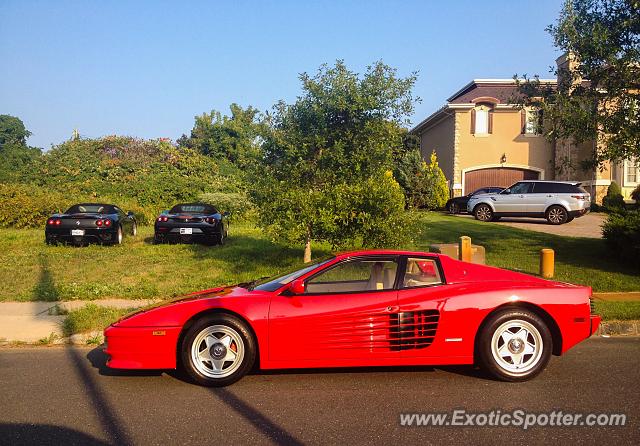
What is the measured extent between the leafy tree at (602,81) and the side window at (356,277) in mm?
6951

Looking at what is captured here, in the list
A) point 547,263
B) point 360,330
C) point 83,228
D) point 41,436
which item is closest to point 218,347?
point 360,330

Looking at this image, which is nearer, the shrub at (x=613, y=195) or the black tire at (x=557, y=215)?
the black tire at (x=557, y=215)

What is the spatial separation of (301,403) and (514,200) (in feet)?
62.1

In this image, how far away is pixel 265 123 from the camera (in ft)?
37.2

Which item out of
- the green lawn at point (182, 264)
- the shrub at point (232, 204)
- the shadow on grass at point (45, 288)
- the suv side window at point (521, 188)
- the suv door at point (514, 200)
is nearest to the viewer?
the shadow on grass at point (45, 288)

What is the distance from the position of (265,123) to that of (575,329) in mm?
7500

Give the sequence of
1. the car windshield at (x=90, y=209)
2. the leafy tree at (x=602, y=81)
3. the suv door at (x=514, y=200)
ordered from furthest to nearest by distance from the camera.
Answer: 1. the suv door at (x=514, y=200)
2. the car windshield at (x=90, y=209)
3. the leafy tree at (x=602, y=81)

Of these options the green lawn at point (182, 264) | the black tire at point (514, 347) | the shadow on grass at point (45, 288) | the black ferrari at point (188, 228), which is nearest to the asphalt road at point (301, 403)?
the black tire at point (514, 347)

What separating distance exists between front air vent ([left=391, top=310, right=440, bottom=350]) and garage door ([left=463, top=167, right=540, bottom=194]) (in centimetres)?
2687

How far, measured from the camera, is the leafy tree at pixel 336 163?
30.8ft

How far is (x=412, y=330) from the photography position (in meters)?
5.24

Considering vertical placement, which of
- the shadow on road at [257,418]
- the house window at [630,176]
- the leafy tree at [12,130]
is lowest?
the shadow on road at [257,418]

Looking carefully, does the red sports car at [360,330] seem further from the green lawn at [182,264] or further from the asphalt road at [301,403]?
the green lawn at [182,264]

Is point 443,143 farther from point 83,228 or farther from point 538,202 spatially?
point 83,228
